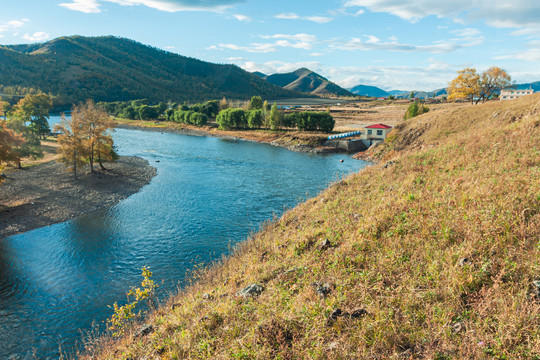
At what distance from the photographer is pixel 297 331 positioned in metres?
8.66

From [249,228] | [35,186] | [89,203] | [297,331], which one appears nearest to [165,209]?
[89,203]

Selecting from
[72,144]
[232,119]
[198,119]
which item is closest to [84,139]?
[72,144]

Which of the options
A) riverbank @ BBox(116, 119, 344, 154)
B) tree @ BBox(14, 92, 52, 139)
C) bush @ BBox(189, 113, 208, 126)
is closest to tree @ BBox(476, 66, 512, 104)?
riverbank @ BBox(116, 119, 344, 154)

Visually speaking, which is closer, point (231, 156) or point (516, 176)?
point (516, 176)

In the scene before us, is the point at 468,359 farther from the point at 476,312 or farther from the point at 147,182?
the point at 147,182

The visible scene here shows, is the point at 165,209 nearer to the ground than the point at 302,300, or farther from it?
nearer to the ground

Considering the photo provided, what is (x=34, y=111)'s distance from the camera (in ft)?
253

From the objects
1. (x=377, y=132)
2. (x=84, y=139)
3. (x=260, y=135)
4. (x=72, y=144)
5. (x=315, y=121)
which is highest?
(x=315, y=121)

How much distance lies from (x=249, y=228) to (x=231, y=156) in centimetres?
4627

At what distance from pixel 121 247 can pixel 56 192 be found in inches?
860

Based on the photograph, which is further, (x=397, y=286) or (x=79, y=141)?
(x=79, y=141)

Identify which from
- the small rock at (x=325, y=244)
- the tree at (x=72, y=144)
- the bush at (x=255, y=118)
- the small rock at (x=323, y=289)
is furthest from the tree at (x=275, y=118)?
the small rock at (x=323, y=289)

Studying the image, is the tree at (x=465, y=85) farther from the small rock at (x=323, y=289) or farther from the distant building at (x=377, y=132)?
the small rock at (x=323, y=289)

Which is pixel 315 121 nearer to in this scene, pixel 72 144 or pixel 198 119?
pixel 198 119
